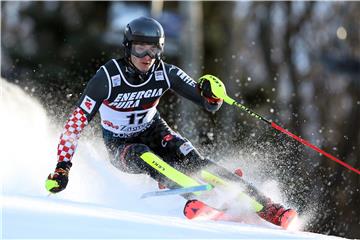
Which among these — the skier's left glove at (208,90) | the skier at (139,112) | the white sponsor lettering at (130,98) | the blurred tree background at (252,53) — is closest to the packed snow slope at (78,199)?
the skier at (139,112)

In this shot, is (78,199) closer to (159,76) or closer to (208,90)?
(159,76)

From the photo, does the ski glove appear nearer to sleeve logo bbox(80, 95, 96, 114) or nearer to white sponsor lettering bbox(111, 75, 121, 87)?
white sponsor lettering bbox(111, 75, 121, 87)

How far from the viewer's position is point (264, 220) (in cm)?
692

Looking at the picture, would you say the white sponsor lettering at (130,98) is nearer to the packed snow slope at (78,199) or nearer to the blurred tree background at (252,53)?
the packed snow slope at (78,199)

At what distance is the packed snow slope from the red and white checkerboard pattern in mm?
481

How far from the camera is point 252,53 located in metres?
27.8

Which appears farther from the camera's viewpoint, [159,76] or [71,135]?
[159,76]

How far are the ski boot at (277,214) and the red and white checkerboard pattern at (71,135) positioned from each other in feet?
5.60

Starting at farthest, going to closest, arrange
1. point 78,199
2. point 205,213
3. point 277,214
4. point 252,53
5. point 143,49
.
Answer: point 252,53 < point 78,199 < point 143,49 < point 277,214 < point 205,213

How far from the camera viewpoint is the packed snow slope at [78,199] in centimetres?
514

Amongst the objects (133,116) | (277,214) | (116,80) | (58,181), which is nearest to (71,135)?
(58,181)

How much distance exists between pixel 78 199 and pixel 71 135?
110 cm

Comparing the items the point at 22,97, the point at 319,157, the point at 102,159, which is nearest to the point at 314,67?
the point at 319,157

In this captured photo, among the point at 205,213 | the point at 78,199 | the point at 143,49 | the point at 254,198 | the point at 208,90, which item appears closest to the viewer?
the point at 205,213
